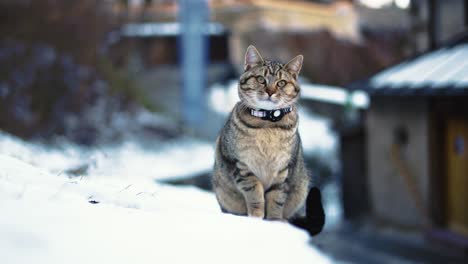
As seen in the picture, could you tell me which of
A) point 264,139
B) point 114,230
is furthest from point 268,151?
point 114,230

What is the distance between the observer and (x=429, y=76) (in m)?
9.58

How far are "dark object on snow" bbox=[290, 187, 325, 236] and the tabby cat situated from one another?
17 cm

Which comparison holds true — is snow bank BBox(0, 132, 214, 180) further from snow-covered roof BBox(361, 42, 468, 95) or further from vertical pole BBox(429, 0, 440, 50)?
vertical pole BBox(429, 0, 440, 50)

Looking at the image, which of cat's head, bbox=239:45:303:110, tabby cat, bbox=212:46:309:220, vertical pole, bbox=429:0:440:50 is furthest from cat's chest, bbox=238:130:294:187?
vertical pole, bbox=429:0:440:50

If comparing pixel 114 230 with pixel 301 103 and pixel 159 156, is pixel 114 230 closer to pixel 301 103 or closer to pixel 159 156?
pixel 301 103

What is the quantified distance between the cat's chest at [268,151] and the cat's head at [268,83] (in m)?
0.16

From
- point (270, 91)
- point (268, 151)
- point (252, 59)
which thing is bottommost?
point (268, 151)

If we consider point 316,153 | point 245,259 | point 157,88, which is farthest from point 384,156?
point 157,88

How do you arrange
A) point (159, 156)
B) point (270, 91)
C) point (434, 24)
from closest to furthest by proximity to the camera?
point (270, 91)
point (434, 24)
point (159, 156)

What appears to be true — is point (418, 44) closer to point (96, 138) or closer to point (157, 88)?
point (96, 138)

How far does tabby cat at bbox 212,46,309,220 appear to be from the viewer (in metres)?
2.52

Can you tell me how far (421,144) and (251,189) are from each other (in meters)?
8.64

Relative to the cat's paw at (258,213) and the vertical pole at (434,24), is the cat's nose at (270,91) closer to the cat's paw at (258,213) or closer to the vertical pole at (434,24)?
the cat's paw at (258,213)

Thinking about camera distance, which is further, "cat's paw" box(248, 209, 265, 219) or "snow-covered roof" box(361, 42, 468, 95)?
"snow-covered roof" box(361, 42, 468, 95)
